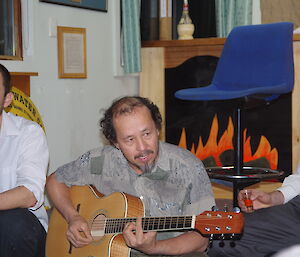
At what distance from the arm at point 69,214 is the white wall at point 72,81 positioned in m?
1.58

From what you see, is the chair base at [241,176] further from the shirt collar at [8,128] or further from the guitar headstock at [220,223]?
the guitar headstock at [220,223]

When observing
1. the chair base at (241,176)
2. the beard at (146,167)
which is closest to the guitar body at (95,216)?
the beard at (146,167)

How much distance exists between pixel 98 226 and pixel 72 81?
7.49 ft

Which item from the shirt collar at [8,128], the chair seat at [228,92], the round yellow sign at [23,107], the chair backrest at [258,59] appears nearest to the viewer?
the shirt collar at [8,128]

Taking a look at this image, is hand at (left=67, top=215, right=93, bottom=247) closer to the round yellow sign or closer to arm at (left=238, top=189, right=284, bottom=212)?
arm at (left=238, top=189, right=284, bottom=212)

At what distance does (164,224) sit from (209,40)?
8.19ft

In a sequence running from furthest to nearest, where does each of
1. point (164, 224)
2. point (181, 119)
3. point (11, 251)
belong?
point (181, 119)
point (11, 251)
point (164, 224)

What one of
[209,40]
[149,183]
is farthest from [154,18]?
[149,183]

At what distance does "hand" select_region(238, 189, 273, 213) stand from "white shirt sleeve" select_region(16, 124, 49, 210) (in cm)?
76

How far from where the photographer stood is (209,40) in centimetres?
419

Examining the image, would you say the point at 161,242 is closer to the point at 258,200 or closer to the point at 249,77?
the point at 258,200

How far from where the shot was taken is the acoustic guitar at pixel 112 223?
1802 millimetres

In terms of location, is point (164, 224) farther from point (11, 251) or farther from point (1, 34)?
point (1, 34)

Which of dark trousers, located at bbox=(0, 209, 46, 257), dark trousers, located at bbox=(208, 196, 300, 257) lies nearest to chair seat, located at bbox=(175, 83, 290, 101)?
dark trousers, located at bbox=(208, 196, 300, 257)
